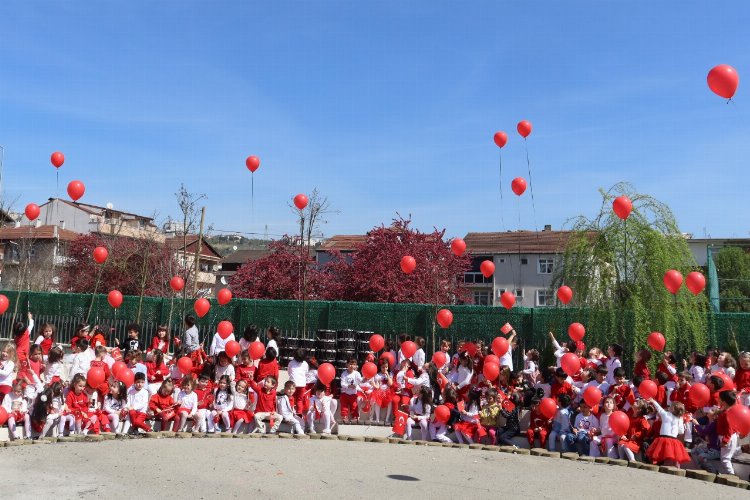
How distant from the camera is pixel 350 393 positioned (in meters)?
12.2

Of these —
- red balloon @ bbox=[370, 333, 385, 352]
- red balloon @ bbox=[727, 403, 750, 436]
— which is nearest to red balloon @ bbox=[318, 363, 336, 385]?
red balloon @ bbox=[370, 333, 385, 352]

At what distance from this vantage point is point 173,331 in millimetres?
23719

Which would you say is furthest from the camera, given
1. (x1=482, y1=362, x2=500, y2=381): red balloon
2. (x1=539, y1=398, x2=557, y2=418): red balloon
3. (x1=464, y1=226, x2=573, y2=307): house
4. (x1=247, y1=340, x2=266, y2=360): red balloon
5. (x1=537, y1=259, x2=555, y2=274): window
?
(x1=464, y1=226, x2=573, y2=307): house

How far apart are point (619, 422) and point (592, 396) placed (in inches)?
21.4

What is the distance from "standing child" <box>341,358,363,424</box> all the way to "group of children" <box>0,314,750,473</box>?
2 centimetres

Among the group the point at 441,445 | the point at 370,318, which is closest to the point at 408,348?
the point at 441,445

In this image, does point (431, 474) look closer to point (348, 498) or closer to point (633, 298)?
point (348, 498)

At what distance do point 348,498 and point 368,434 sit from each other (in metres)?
4.02

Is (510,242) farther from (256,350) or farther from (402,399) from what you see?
(256,350)

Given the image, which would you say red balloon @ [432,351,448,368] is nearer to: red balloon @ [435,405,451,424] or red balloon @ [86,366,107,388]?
red balloon @ [435,405,451,424]

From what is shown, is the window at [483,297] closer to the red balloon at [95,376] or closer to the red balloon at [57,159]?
the red balloon at [57,159]

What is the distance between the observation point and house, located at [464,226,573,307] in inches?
2005

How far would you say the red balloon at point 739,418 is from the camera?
8234 mm

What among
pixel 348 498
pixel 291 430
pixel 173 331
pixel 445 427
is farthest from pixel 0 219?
pixel 348 498
